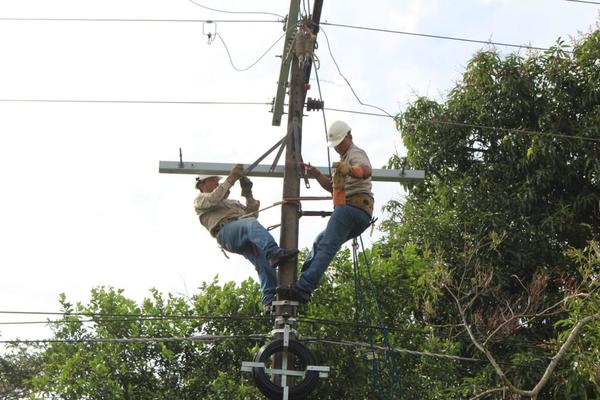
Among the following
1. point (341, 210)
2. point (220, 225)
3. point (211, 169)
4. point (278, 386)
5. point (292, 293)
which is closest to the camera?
point (278, 386)

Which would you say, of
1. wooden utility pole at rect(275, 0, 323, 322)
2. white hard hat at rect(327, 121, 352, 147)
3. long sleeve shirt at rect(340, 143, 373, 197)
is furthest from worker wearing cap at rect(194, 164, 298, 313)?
white hard hat at rect(327, 121, 352, 147)

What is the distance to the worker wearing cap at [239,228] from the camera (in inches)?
299

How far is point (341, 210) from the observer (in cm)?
741

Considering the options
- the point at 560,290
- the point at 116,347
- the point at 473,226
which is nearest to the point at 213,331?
the point at 116,347

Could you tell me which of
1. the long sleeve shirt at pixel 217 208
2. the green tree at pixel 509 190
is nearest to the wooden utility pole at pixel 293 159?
the long sleeve shirt at pixel 217 208

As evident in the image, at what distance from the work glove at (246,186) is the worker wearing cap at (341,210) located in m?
0.91

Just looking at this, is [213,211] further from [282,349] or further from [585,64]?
[585,64]

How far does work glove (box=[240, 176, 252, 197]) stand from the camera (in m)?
8.24

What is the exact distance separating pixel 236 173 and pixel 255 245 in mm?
653

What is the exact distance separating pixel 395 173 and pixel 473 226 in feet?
18.1

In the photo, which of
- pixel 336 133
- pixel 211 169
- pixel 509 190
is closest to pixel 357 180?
pixel 336 133

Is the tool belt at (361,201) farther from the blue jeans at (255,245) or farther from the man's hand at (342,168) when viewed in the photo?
the blue jeans at (255,245)

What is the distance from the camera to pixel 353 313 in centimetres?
1252

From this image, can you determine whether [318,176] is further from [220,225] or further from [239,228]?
[220,225]
